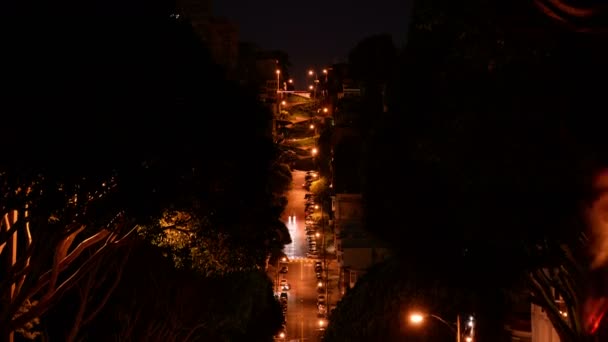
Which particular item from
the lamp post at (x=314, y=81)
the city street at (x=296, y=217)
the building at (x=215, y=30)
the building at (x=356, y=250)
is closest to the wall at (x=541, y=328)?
the building at (x=356, y=250)

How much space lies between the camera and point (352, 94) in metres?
55.5

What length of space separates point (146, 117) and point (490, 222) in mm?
4913

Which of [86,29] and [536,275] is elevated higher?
[86,29]

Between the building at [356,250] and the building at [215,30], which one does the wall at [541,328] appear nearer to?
the building at [356,250]

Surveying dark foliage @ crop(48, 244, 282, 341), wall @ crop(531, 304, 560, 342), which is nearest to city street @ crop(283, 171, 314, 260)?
dark foliage @ crop(48, 244, 282, 341)

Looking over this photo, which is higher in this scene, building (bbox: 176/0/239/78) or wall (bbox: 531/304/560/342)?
building (bbox: 176/0/239/78)

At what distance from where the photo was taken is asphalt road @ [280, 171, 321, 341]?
43.1 meters

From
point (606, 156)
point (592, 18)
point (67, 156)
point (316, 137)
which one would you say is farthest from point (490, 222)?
point (316, 137)

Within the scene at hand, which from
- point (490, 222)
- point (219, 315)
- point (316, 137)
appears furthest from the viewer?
point (316, 137)

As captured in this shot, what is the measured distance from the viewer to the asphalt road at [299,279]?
4306cm

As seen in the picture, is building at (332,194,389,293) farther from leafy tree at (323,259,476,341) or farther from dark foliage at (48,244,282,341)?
dark foliage at (48,244,282,341)

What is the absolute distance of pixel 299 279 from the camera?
5300cm

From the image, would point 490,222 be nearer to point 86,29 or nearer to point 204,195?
point 204,195

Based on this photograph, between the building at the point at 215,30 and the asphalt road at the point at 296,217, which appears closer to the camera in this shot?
the building at the point at 215,30
